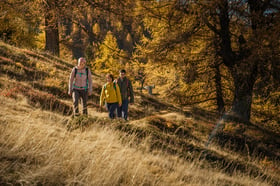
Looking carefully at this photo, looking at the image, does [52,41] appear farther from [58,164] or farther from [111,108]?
[58,164]

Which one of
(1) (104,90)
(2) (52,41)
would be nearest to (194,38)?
(1) (104,90)

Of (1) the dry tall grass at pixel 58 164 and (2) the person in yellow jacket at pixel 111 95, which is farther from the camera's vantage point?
(2) the person in yellow jacket at pixel 111 95

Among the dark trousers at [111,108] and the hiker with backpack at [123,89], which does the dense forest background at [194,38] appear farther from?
the dark trousers at [111,108]

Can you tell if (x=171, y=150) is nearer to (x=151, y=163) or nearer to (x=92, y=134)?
(x=151, y=163)

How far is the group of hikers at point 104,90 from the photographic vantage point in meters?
6.24

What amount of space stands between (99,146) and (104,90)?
13.5ft

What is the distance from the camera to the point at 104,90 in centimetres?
748

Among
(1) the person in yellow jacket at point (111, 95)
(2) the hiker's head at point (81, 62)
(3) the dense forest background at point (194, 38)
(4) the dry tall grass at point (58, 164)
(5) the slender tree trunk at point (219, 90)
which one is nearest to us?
(4) the dry tall grass at point (58, 164)

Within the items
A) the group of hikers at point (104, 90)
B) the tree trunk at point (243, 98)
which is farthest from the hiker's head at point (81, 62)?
the tree trunk at point (243, 98)

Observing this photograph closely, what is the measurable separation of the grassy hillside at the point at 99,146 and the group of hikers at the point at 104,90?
2.41 ft

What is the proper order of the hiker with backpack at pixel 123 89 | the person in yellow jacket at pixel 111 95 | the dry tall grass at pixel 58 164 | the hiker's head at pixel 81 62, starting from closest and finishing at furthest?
the dry tall grass at pixel 58 164, the hiker's head at pixel 81 62, the person in yellow jacket at pixel 111 95, the hiker with backpack at pixel 123 89

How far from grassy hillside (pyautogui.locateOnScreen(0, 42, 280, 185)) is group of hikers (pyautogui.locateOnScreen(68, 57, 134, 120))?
2.41 feet

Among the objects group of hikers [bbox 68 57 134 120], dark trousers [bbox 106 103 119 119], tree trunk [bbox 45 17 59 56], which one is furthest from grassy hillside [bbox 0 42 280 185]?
tree trunk [bbox 45 17 59 56]

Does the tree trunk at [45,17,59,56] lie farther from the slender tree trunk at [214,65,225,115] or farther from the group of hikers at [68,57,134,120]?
the slender tree trunk at [214,65,225,115]
